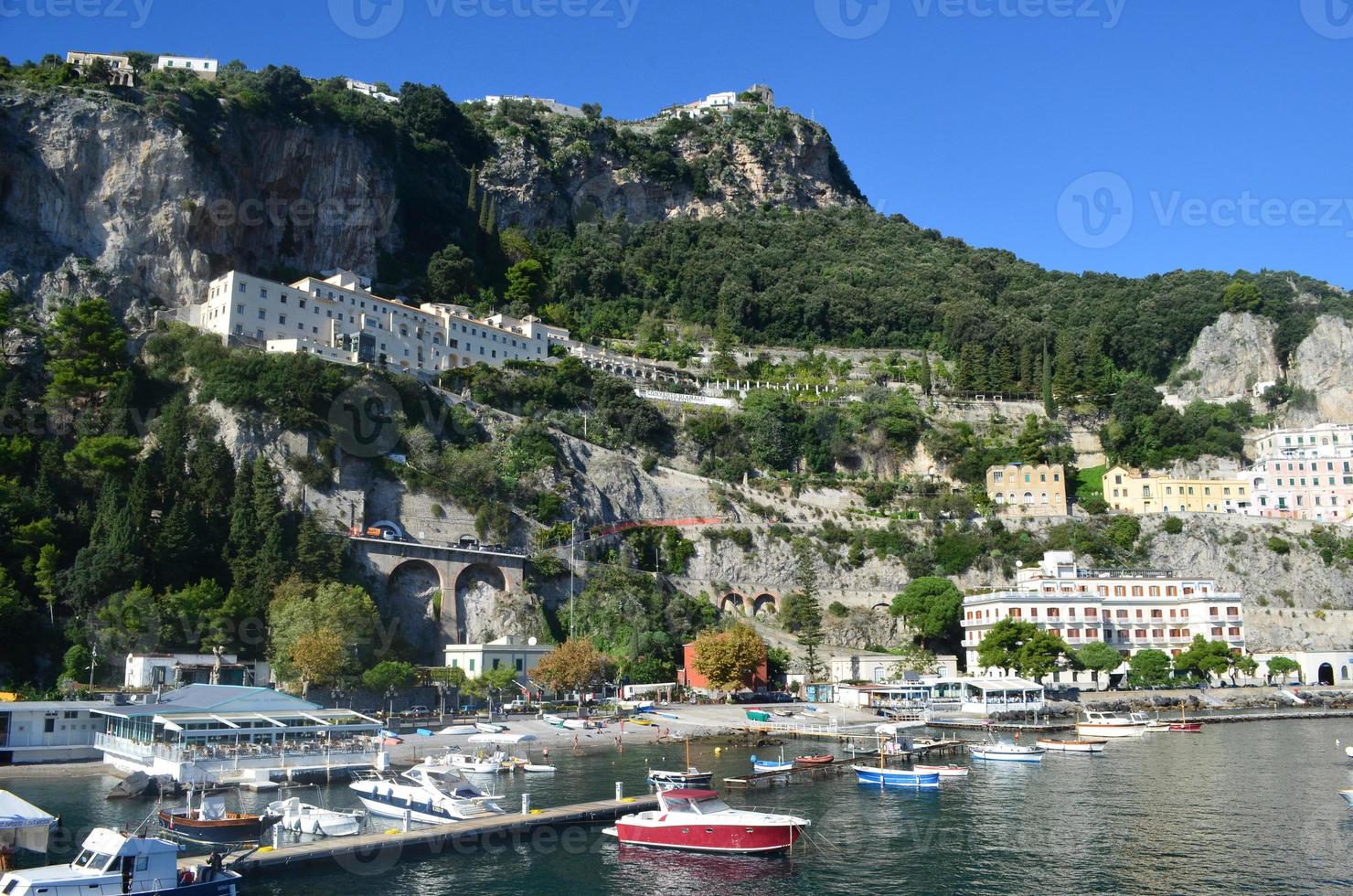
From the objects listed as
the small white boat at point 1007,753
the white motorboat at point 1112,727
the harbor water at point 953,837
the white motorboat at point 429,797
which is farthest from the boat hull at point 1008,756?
the white motorboat at point 429,797

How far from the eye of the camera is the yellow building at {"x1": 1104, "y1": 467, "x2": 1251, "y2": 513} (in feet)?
298

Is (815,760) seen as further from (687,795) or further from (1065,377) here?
(1065,377)

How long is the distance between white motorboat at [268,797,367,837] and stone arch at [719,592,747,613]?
148 feet

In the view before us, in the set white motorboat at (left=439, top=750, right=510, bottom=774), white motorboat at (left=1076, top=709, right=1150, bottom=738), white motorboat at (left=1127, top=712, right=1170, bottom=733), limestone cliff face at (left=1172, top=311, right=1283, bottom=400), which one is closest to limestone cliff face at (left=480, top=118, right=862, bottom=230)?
limestone cliff face at (left=1172, top=311, right=1283, bottom=400)

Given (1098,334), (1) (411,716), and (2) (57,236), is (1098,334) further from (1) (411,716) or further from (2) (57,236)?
(2) (57,236)

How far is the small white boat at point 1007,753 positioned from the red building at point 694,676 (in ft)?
64.8

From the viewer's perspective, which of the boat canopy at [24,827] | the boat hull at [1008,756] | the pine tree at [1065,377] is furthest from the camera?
the pine tree at [1065,377]

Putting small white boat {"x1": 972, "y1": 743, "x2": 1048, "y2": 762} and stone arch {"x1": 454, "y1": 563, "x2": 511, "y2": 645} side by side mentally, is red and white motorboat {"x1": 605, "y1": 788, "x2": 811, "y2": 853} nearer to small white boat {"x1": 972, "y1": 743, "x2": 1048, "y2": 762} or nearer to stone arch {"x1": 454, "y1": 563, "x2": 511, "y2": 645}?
small white boat {"x1": 972, "y1": 743, "x2": 1048, "y2": 762}

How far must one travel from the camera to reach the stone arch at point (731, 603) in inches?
2953

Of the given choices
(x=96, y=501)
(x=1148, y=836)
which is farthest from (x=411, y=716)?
(x=1148, y=836)

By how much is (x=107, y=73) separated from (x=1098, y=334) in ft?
298

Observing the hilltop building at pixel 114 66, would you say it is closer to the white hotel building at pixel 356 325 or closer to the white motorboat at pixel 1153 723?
the white hotel building at pixel 356 325

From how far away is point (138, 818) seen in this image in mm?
32438

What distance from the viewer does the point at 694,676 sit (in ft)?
221
